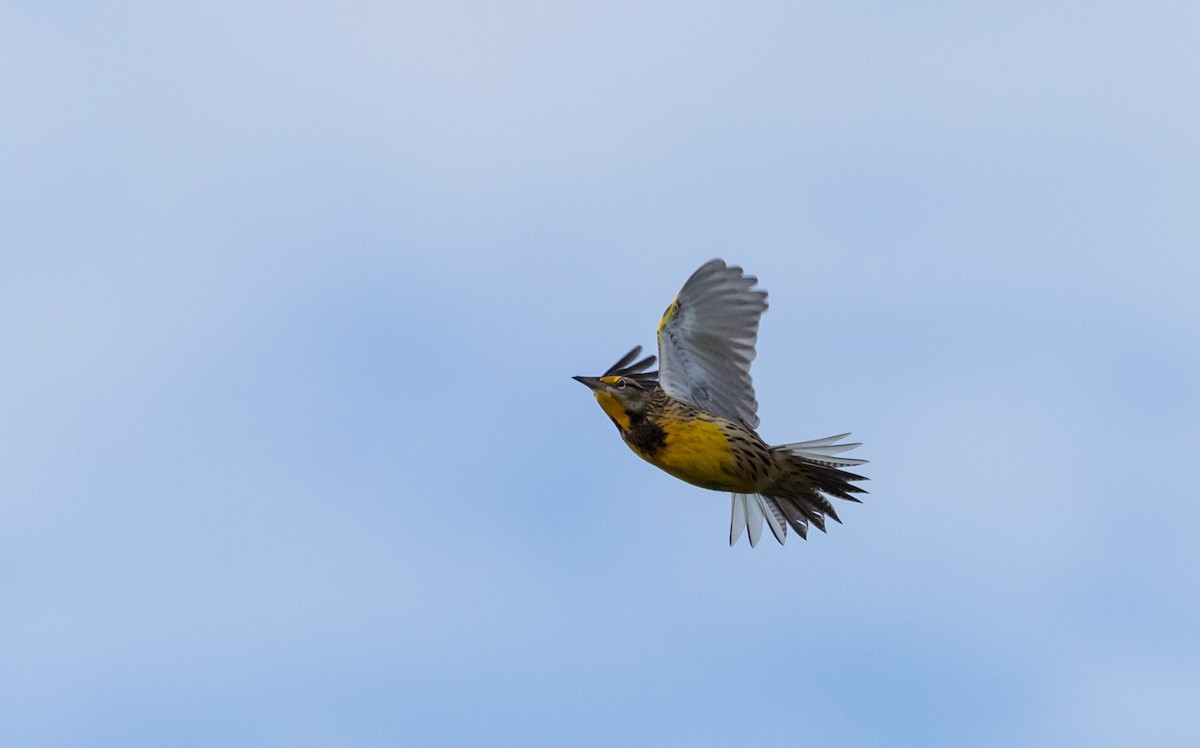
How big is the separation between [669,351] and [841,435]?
5.23 feet

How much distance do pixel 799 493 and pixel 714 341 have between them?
1.43 m

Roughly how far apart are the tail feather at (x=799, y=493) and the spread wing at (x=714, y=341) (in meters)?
0.63

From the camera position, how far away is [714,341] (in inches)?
591

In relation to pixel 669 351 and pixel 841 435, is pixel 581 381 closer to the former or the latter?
pixel 669 351

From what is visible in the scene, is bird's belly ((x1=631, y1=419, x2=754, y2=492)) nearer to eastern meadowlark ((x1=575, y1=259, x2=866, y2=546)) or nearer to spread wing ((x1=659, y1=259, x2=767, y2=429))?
eastern meadowlark ((x1=575, y1=259, x2=866, y2=546))

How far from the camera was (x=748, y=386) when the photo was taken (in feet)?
49.4

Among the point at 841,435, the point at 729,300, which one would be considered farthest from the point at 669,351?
the point at 841,435

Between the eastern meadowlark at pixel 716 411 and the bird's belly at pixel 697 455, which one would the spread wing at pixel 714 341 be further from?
the bird's belly at pixel 697 455

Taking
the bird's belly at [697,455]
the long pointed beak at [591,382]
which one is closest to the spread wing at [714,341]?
the long pointed beak at [591,382]

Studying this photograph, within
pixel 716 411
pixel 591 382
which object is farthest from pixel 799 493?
pixel 591 382

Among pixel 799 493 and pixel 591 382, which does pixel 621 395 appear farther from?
pixel 799 493

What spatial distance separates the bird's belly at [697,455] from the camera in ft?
46.6

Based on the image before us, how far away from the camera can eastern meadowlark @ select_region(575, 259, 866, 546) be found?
14.3 m

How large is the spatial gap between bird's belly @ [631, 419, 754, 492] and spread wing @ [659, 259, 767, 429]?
628mm
